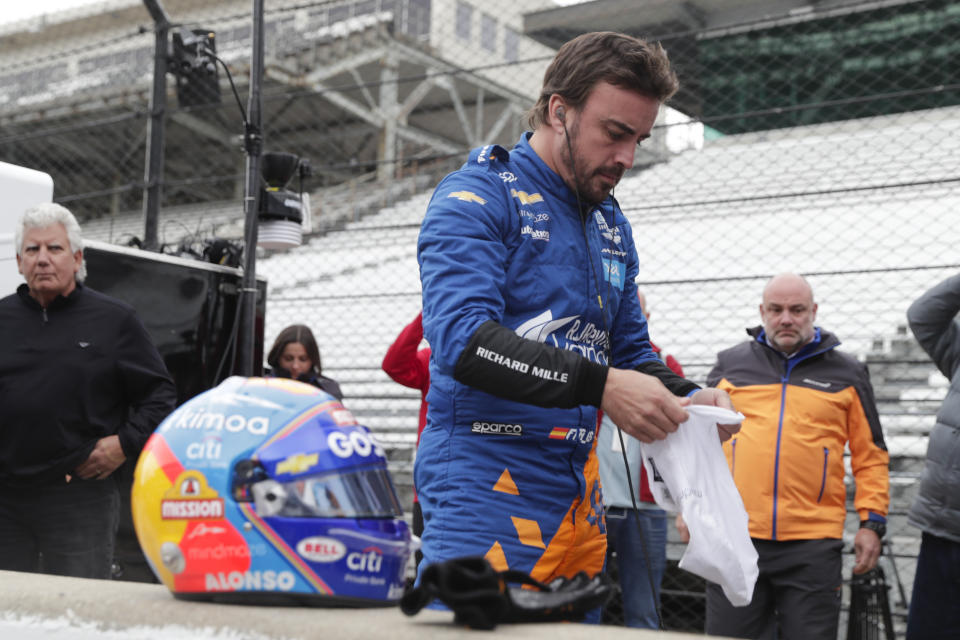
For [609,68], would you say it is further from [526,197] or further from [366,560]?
[366,560]

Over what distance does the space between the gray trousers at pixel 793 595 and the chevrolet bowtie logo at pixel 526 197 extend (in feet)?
6.85

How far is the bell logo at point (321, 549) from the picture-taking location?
3.41 feet

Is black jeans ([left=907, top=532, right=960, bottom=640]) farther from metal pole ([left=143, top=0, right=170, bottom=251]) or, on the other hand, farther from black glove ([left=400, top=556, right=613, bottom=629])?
metal pole ([left=143, top=0, right=170, bottom=251])

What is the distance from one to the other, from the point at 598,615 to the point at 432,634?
62 cm

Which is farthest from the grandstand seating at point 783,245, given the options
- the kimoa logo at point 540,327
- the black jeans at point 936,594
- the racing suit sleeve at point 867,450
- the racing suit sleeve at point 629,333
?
the kimoa logo at point 540,327

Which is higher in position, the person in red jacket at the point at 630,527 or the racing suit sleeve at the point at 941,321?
the racing suit sleeve at the point at 941,321

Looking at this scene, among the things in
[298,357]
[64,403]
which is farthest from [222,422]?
[298,357]

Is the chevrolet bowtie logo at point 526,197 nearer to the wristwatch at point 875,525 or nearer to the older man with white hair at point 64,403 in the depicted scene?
the older man with white hair at point 64,403

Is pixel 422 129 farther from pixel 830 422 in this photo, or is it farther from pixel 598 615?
pixel 598 615

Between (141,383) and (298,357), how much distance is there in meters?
1.69

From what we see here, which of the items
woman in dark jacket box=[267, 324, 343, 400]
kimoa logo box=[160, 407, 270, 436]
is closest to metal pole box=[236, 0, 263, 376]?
woman in dark jacket box=[267, 324, 343, 400]

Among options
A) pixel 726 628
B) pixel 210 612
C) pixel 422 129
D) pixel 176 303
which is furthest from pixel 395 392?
pixel 422 129

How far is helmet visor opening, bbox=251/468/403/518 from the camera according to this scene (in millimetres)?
1040

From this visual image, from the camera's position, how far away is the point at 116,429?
9.41ft
